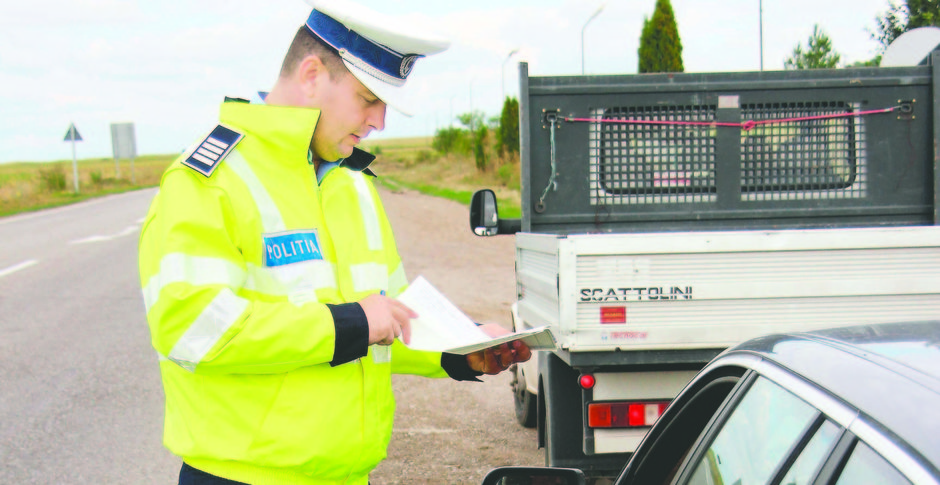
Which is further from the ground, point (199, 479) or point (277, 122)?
point (277, 122)

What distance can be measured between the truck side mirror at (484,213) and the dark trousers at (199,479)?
3.02 meters

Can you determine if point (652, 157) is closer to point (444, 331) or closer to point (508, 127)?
point (444, 331)

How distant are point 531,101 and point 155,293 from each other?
2.96 metres

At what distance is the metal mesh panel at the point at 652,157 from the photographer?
4773 millimetres

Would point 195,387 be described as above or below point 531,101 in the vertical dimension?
below

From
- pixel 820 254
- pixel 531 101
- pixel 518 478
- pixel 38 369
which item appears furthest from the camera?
pixel 38 369

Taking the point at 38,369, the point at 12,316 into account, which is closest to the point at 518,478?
the point at 38,369

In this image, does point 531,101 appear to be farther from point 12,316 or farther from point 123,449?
point 12,316

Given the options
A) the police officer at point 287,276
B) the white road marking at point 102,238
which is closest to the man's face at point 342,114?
the police officer at point 287,276

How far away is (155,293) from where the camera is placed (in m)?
1.97

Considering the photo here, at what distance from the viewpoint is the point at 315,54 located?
227 centimetres

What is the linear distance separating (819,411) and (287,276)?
123 cm

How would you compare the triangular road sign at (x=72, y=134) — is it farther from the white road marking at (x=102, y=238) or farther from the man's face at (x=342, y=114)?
the man's face at (x=342, y=114)

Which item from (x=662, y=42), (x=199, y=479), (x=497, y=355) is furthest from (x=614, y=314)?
(x=662, y=42)
